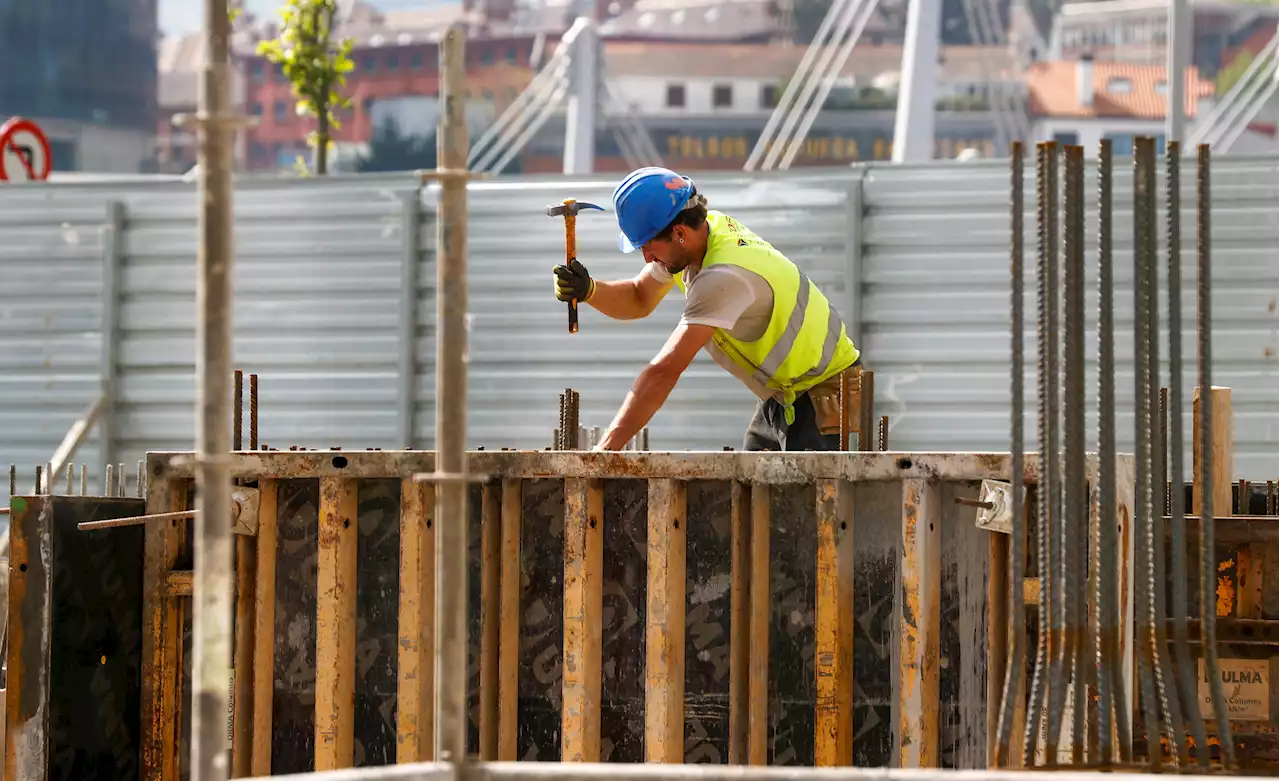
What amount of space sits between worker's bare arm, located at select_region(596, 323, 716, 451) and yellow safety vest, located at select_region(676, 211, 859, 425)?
48cm

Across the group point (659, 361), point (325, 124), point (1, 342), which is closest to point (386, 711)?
point (659, 361)

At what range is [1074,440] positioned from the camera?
14.9ft

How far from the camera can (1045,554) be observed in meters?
4.49

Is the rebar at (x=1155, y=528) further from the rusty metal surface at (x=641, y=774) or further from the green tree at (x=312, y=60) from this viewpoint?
the green tree at (x=312, y=60)

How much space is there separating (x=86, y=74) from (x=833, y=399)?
76109 mm

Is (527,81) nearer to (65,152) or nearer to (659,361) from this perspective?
(65,152)

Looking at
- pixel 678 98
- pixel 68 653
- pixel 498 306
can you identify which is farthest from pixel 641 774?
pixel 678 98

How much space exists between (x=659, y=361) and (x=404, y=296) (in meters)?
8.15

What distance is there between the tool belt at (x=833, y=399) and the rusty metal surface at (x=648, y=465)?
1.52 m

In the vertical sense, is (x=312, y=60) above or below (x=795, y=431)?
above

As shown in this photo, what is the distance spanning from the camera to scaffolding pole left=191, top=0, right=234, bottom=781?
12.0ft

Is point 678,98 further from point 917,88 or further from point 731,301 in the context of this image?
point 731,301

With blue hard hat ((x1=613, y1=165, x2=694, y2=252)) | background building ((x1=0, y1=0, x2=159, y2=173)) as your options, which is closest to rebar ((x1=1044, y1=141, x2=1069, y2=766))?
blue hard hat ((x1=613, y1=165, x2=694, y2=252))

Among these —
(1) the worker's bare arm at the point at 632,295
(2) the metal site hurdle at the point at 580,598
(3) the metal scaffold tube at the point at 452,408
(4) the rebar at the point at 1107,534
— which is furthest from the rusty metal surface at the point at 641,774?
(1) the worker's bare arm at the point at 632,295
